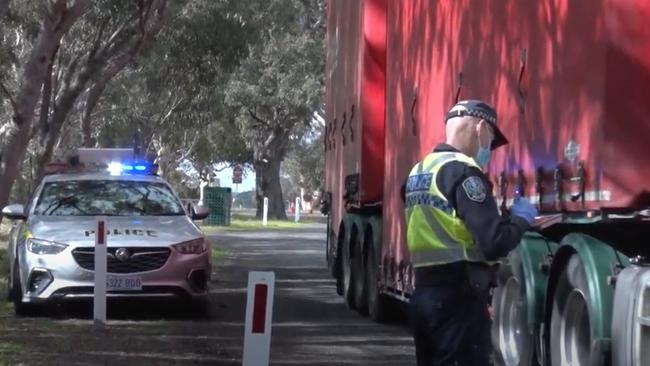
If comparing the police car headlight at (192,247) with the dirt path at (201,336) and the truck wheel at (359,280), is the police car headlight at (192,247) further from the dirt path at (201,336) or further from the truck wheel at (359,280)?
the truck wheel at (359,280)

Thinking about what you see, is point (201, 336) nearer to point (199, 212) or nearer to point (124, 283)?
point (124, 283)

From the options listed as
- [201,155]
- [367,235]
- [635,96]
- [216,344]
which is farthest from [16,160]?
[201,155]

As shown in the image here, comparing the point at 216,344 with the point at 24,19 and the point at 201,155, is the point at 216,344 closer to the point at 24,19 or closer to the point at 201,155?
the point at 24,19

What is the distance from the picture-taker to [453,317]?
5.52 meters

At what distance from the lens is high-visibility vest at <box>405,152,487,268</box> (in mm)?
5547

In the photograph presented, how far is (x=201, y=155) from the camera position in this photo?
67.2 m

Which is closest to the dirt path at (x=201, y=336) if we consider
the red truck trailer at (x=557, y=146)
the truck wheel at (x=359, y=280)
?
the truck wheel at (x=359, y=280)

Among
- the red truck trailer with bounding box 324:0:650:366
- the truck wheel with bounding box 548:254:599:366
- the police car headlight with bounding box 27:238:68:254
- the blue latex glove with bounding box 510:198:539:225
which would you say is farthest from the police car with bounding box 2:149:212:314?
the blue latex glove with bounding box 510:198:539:225

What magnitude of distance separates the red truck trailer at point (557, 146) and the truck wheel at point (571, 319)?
0.04 ft

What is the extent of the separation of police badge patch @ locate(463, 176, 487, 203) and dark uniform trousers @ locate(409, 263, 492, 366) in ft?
1.02

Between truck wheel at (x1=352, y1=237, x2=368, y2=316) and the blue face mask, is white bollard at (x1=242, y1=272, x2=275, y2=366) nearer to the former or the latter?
the blue face mask

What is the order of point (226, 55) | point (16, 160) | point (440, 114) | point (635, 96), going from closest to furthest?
point (635, 96) < point (440, 114) < point (16, 160) < point (226, 55)

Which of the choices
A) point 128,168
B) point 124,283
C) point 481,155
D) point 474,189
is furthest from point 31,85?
point 474,189

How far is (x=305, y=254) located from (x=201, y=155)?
37819mm
